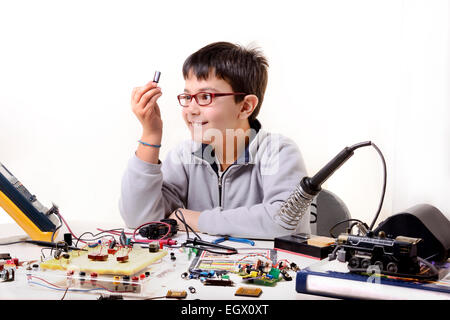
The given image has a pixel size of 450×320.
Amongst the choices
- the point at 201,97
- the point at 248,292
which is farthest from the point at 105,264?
the point at 201,97

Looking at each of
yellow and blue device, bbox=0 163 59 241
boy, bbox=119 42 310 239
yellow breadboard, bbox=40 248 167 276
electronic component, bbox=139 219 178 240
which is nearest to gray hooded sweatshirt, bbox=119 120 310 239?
boy, bbox=119 42 310 239

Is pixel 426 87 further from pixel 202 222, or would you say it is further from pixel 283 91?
pixel 283 91

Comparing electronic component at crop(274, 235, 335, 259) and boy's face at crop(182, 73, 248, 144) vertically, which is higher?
boy's face at crop(182, 73, 248, 144)

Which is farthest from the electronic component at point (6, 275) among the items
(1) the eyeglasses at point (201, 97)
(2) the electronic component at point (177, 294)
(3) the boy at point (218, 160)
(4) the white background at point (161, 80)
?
(4) the white background at point (161, 80)

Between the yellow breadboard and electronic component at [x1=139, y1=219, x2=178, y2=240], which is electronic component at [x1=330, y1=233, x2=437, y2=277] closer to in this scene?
the yellow breadboard

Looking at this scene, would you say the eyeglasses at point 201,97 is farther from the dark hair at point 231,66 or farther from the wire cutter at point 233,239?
the wire cutter at point 233,239

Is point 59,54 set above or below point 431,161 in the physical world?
above

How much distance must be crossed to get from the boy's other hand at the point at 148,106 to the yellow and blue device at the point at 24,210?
47 cm

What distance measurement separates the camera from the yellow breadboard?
88cm

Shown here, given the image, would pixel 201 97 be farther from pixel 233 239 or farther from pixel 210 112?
pixel 233 239

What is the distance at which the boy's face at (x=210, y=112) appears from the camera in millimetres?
1662

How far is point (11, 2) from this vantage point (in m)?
2.80
